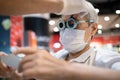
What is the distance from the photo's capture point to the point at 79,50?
1828 millimetres

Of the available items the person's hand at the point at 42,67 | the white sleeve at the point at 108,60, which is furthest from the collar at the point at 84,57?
the person's hand at the point at 42,67

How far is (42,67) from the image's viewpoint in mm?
652

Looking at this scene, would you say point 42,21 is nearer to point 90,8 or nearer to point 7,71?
point 90,8

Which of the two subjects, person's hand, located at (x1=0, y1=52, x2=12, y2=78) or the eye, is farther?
the eye

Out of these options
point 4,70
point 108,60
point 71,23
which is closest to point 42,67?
point 4,70

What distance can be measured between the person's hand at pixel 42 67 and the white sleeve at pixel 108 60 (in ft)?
2.30

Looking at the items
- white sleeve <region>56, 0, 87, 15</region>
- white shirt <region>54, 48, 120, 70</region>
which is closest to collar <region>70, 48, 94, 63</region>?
white shirt <region>54, 48, 120, 70</region>

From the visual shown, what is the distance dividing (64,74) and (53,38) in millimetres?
14395

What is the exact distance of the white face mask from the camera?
5.86ft

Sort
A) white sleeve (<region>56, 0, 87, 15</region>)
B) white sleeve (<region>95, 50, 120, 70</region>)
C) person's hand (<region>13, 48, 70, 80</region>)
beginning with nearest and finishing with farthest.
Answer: person's hand (<region>13, 48, 70, 80</region>) → white sleeve (<region>56, 0, 87, 15</region>) → white sleeve (<region>95, 50, 120, 70</region>)

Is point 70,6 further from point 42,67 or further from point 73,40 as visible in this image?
point 73,40

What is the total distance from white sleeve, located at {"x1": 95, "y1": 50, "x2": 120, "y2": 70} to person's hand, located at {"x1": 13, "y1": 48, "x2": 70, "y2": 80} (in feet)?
2.30

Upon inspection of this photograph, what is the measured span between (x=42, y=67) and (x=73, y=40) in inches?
45.3

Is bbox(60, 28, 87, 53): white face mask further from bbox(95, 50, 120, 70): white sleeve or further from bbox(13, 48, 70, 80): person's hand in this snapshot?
bbox(13, 48, 70, 80): person's hand
